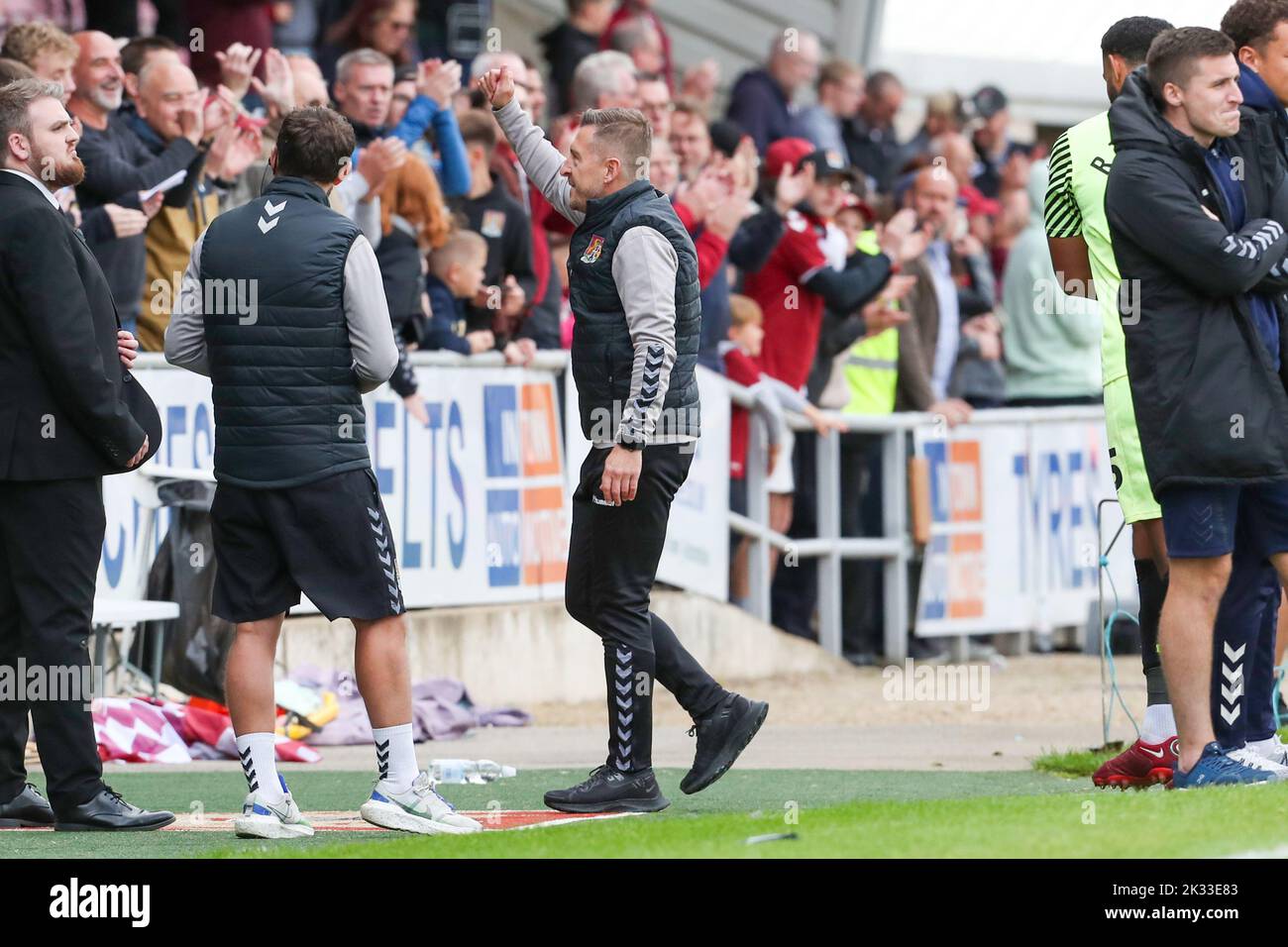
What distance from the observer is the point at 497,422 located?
12867 millimetres

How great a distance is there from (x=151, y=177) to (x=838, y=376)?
224 inches

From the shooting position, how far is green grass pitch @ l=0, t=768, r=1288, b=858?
5910 millimetres

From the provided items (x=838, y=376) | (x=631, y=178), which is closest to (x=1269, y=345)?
(x=631, y=178)

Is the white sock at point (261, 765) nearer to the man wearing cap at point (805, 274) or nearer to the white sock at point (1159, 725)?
the white sock at point (1159, 725)

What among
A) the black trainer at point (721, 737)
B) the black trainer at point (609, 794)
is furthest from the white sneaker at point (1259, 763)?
the black trainer at point (609, 794)

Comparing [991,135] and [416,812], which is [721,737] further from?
[991,135]

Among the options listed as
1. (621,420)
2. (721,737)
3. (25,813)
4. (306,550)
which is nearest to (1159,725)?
(721,737)

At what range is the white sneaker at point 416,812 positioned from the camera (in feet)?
22.8

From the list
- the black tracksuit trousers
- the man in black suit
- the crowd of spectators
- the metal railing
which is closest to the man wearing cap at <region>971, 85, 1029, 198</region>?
the crowd of spectators

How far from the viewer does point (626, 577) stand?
7.62 m

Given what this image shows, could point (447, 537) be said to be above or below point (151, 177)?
below

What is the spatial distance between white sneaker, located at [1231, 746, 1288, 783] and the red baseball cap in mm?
7247

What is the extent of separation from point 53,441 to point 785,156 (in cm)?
756

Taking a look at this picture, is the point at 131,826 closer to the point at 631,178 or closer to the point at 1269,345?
the point at 631,178
